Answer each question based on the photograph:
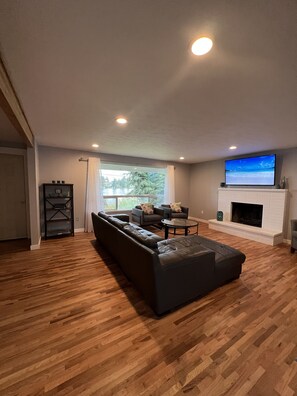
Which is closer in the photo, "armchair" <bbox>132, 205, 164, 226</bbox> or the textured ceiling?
the textured ceiling

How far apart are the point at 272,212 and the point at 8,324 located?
5430 millimetres

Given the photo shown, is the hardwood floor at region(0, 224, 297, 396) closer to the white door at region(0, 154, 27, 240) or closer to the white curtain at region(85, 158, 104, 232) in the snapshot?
the white door at region(0, 154, 27, 240)

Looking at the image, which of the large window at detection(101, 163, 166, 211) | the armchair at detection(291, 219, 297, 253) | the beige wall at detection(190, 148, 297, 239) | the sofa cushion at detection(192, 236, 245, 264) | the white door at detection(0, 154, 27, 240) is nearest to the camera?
the sofa cushion at detection(192, 236, 245, 264)

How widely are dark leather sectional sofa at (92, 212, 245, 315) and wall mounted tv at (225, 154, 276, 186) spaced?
9.78ft

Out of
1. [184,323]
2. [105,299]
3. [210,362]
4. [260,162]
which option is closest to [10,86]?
[105,299]

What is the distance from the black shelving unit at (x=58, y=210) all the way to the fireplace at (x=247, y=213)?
4873 millimetres

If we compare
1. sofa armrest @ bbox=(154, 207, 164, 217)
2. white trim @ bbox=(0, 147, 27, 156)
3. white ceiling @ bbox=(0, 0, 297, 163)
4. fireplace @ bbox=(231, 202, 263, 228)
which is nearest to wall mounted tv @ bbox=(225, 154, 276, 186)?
fireplace @ bbox=(231, 202, 263, 228)

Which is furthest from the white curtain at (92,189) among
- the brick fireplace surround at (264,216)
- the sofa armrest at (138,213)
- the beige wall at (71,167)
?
the brick fireplace surround at (264,216)

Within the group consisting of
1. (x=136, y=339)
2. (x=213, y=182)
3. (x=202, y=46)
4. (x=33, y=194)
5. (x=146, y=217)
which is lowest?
(x=136, y=339)

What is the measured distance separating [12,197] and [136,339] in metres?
4.36

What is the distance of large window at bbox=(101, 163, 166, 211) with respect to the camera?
565 centimetres

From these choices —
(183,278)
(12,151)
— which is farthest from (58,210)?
(183,278)

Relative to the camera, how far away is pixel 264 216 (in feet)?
15.2

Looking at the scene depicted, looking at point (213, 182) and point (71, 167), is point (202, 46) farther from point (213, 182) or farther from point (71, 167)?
point (213, 182)
